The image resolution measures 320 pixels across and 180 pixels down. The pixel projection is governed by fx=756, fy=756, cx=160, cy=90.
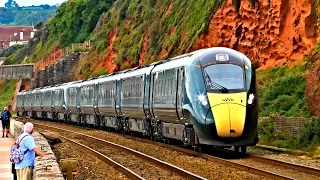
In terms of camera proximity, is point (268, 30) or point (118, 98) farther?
point (268, 30)

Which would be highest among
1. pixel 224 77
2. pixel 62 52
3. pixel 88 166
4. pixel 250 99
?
pixel 62 52

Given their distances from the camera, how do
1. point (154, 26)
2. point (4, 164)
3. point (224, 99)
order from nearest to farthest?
point (4, 164) < point (224, 99) < point (154, 26)

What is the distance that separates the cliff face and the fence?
142ft

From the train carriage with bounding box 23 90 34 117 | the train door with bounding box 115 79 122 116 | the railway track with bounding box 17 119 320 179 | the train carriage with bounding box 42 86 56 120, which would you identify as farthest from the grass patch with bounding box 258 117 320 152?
the train carriage with bounding box 23 90 34 117

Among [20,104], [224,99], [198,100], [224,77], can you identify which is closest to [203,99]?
[198,100]

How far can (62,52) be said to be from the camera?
94500 millimetres

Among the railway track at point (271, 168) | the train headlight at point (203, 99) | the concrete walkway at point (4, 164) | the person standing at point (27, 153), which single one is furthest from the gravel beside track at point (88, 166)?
the person standing at point (27, 153)

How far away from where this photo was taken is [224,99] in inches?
863

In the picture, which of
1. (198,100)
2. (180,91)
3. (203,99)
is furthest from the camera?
(180,91)

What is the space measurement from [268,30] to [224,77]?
60.1 ft

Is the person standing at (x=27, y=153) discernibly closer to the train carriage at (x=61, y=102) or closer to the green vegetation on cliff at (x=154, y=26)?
the green vegetation on cliff at (x=154, y=26)

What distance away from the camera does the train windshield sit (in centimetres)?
2223

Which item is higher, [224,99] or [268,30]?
[268,30]

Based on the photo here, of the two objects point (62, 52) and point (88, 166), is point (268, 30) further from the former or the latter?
point (62, 52)
